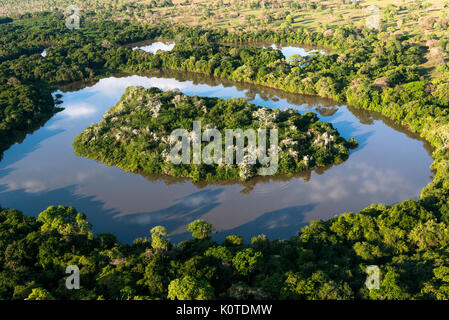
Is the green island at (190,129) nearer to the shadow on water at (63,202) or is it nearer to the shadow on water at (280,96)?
the shadow on water at (63,202)

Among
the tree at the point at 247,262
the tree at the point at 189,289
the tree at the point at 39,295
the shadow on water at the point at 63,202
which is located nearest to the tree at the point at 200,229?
the tree at the point at 247,262

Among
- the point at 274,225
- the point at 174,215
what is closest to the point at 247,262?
the point at 274,225

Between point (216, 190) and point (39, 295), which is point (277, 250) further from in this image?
point (39, 295)

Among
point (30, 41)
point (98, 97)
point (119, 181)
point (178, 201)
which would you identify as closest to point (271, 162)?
point (178, 201)

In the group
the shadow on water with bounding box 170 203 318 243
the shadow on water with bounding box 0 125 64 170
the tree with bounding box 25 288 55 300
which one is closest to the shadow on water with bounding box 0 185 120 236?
the shadow on water with bounding box 0 125 64 170

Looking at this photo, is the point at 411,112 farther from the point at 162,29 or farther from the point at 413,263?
the point at 162,29
